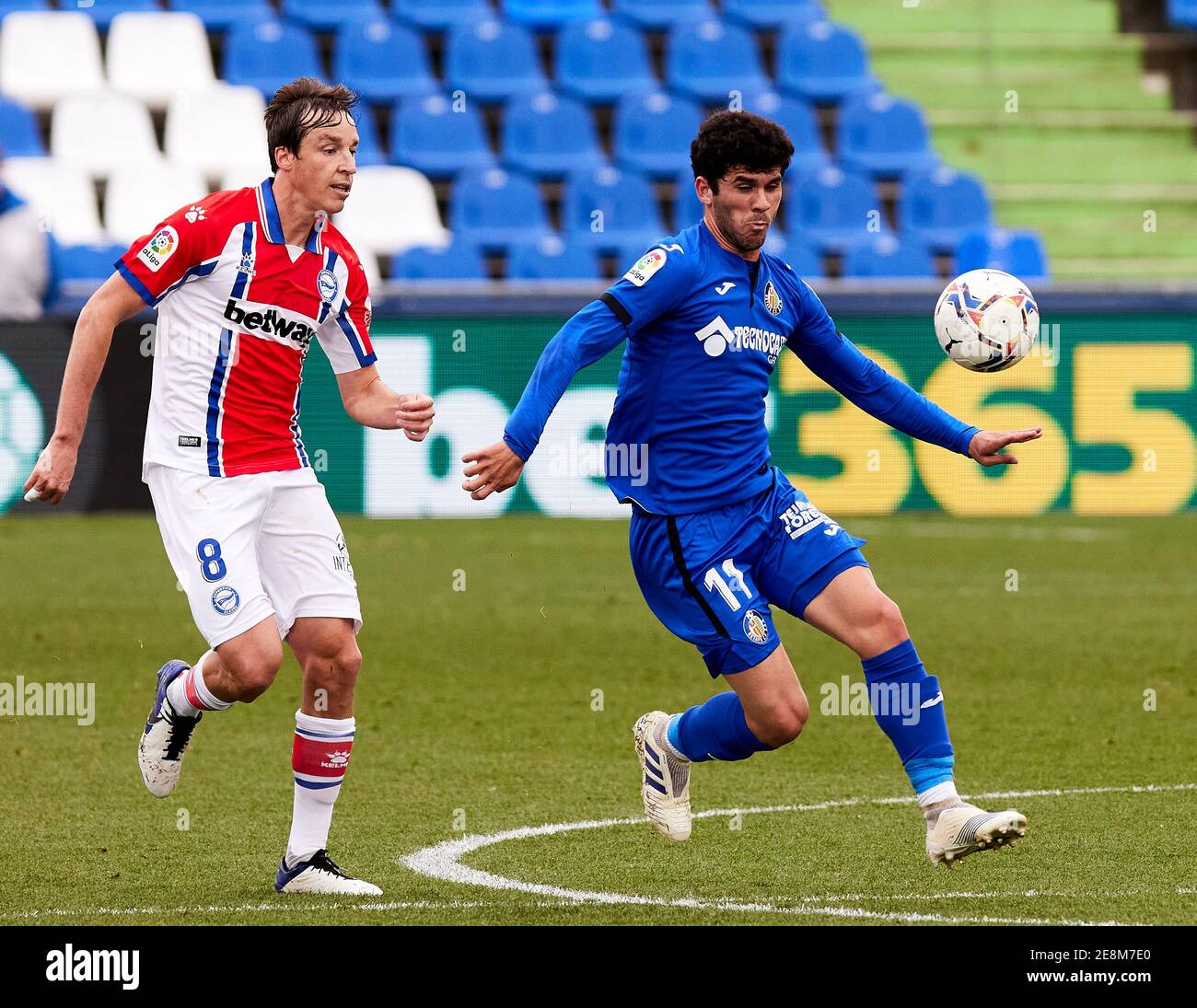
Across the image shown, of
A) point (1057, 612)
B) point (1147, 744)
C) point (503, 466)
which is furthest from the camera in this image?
point (1057, 612)

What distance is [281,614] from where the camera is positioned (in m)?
5.63

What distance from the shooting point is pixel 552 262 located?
59.5ft

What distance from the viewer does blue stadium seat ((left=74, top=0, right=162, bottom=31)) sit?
2023 centimetres

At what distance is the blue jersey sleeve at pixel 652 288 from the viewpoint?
18.2ft

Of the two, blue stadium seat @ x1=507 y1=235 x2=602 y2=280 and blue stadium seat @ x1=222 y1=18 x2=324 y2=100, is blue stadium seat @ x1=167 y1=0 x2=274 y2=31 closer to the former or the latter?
blue stadium seat @ x1=222 y1=18 x2=324 y2=100

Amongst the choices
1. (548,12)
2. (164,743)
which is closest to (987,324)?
(164,743)

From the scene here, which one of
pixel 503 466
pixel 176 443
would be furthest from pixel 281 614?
pixel 503 466

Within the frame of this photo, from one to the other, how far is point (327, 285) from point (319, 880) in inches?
65.1

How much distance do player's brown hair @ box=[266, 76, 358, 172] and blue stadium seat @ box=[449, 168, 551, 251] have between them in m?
13.3

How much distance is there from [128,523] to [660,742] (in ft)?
35.3

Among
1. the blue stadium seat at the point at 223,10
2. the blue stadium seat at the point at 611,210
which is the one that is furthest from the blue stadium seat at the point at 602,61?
the blue stadium seat at the point at 223,10

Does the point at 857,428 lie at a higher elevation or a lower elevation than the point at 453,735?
higher

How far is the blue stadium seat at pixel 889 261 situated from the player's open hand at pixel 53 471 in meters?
13.7
